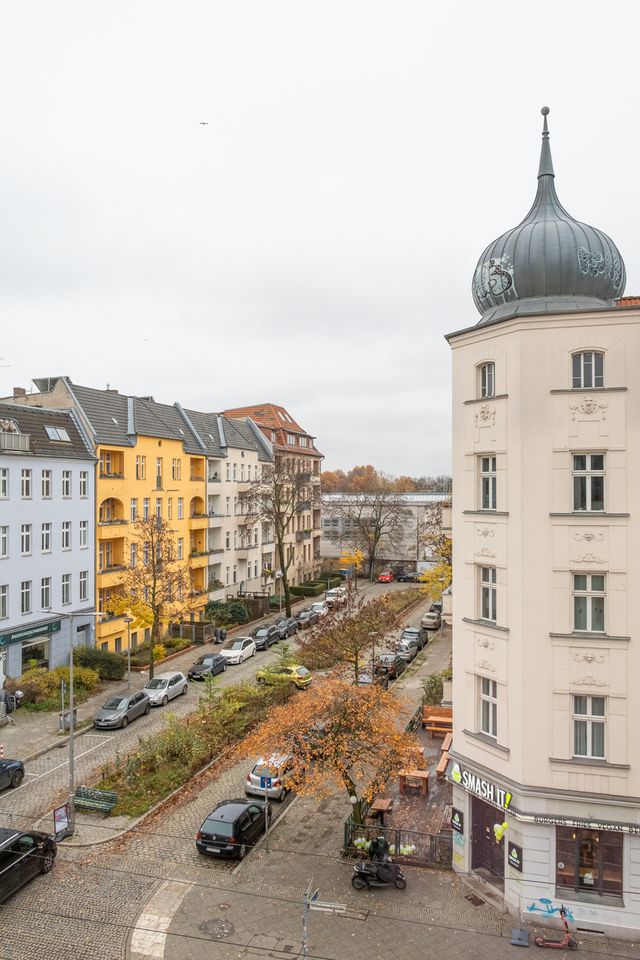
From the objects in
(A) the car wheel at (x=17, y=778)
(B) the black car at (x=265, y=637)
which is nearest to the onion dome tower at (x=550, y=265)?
(A) the car wheel at (x=17, y=778)

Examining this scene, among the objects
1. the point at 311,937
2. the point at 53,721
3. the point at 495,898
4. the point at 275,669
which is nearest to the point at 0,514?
the point at 53,721

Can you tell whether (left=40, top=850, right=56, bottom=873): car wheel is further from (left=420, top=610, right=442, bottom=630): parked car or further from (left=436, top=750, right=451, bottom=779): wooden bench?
(left=420, top=610, right=442, bottom=630): parked car

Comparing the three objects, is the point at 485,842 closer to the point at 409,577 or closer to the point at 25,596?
the point at 25,596

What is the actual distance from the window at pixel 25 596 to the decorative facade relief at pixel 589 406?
26.9m

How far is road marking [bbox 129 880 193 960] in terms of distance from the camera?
14230 mm

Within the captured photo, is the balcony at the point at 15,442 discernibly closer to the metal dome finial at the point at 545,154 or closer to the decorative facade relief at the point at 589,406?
the metal dome finial at the point at 545,154

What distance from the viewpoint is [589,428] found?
51.2 ft

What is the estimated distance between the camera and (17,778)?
22125mm

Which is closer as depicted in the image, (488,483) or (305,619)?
(488,483)

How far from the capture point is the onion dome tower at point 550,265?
1644 cm

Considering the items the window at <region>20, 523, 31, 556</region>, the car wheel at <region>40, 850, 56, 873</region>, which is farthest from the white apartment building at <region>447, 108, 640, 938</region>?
the window at <region>20, 523, 31, 556</region>

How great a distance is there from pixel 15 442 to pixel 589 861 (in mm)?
28644

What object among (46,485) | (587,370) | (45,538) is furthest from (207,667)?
(587,370)

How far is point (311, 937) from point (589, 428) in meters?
12.8
